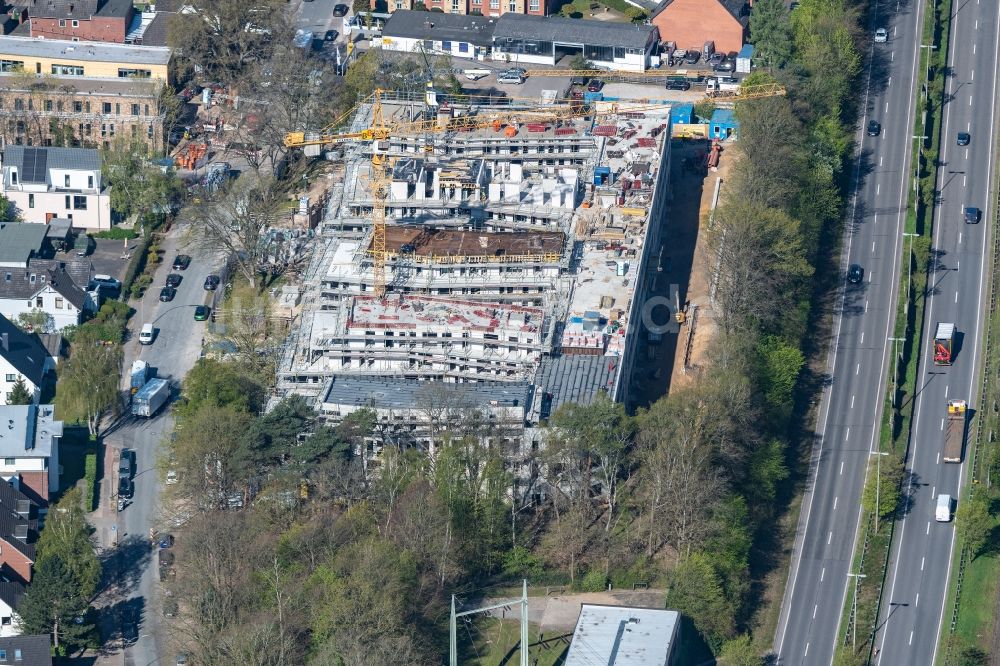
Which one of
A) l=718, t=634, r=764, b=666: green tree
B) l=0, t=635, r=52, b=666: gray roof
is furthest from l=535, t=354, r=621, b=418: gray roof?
l=0, t=635, r=52, b=666: gray roof

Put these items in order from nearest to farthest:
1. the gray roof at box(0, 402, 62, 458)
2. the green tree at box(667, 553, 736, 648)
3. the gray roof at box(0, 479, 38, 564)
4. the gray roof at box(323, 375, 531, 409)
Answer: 1. the green tree at box(667, 553, 736, 648)
2. the gray roof at box(0, 479, 38, 564)
3. the gray roof at box(0, 402, 62, 458)
4. the gray roof at box(323, 375, 531, 409)

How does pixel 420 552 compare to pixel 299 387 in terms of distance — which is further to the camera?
pixel 299 387

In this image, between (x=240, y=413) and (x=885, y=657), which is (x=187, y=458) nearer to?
(x=240, y=413)

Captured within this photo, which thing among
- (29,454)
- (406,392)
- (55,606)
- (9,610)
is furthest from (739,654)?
(29,454)

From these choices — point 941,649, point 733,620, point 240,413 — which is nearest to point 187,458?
point 240,413

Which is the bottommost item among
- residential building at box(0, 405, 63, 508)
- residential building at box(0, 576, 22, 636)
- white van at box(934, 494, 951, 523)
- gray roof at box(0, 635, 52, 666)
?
gray roof at box(0, 635, 52, 666)

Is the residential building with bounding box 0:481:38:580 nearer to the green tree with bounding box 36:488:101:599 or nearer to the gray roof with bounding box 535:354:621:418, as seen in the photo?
the green tree with bounding box 36:488:101:599

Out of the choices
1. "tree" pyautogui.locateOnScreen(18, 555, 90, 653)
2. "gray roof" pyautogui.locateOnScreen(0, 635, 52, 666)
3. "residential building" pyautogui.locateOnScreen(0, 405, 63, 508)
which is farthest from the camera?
"residential building" pyautogui.locateOnScreen(0, 405, 63, 508)
